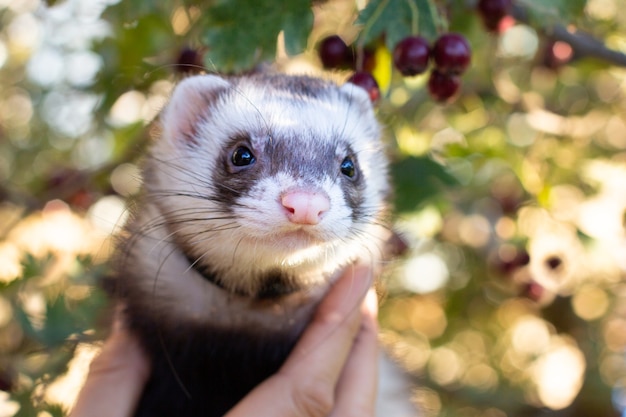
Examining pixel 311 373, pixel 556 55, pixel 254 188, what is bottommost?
pixel 311 373

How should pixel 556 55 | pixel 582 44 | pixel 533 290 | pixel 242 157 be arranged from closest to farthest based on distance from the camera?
1. pixel 242 157
2. pixel 582 44
3. pixel 556 55
4. pixel 533 290

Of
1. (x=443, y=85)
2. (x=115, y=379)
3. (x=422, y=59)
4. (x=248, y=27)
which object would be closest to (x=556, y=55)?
(x=443, y=85)

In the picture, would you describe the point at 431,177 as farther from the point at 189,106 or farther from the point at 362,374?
the point at 189,106

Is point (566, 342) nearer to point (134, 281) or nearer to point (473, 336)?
point (473, 336)

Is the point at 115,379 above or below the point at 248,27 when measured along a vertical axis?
below

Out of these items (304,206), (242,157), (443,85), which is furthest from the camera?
(443,85)

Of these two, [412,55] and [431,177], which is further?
[431,177]
